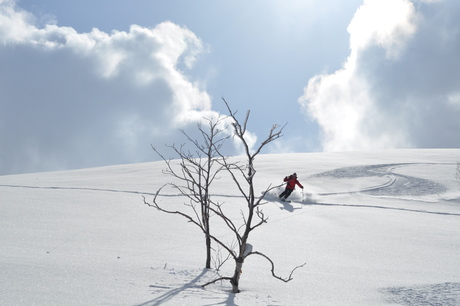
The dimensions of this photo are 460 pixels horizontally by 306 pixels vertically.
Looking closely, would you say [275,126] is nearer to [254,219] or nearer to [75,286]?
[75,286]

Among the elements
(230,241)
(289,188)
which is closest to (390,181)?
(289,188)

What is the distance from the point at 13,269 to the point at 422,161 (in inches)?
812

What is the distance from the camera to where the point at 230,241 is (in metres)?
7.86

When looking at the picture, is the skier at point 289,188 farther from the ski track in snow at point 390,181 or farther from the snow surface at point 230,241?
the ski track in snow at point 390,181

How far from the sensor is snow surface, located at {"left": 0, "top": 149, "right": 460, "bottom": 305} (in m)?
4.18

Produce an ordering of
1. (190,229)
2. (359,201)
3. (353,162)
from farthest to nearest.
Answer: (353,162)
(359,201)
(190,229)

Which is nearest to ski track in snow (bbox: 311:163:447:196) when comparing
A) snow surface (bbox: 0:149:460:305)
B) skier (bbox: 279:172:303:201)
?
snow surface (bbox: 0:149:460:305)

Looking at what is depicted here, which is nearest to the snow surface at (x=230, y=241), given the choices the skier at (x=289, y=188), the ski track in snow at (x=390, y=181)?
the ski track in snow at (x=390, y=181)

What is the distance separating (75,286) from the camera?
3.92 m

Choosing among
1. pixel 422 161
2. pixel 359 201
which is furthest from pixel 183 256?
pixel 422 161

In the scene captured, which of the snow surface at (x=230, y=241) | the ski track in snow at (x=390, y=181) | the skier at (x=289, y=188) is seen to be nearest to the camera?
the snow surface at (x=230, y=241)

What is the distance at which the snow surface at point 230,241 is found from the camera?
4180mm

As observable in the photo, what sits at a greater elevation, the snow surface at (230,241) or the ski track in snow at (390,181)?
the ski track in snow at (390,181)

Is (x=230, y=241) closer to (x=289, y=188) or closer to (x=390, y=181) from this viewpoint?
(x=289, y=188)
